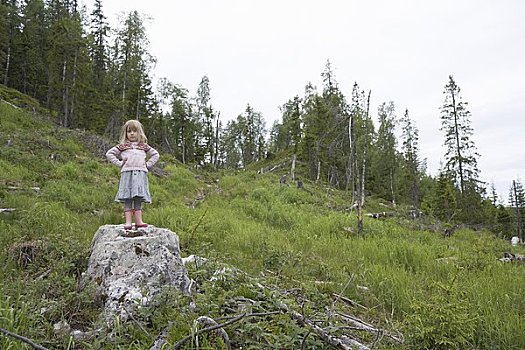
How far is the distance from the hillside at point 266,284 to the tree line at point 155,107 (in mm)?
8904

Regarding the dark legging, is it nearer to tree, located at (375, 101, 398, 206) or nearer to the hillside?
the hillside

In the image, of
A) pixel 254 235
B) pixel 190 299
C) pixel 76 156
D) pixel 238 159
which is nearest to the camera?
pixel 190 299

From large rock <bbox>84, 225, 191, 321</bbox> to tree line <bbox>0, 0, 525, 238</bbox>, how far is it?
11724 millimetres

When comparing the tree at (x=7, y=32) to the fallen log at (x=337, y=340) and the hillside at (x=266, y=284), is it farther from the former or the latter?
the fallen log at (x=337, y=340)

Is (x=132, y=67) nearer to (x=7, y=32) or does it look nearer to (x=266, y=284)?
(x=7, y=32)

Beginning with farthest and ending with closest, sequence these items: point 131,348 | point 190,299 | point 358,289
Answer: point 358,289 → point 190,299 → point 131,348

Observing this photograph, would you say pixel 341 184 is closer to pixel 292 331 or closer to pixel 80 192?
pixel 80 192

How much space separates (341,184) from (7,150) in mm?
35960

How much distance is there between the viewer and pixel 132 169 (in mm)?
4906

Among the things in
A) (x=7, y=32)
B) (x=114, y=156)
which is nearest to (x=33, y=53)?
(x=7, y=32)

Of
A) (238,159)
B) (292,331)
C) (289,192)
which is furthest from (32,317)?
(238,159)

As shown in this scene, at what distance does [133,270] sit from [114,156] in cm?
198

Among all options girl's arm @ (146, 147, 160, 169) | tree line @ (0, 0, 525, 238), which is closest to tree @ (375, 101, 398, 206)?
tree line @ (0, 0, 525, 238)

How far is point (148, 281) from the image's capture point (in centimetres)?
357
